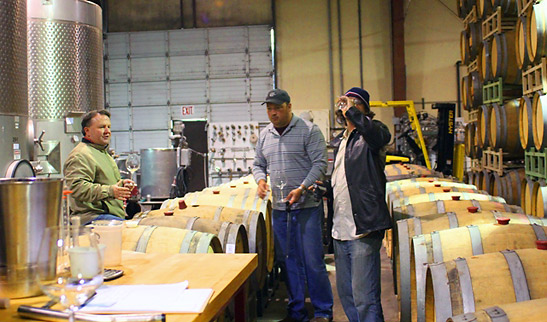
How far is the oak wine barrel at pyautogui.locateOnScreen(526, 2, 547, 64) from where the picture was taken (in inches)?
226

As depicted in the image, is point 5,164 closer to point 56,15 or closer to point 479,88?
point 56,15

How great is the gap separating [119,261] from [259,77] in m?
14.6

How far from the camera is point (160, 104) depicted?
16.7 m

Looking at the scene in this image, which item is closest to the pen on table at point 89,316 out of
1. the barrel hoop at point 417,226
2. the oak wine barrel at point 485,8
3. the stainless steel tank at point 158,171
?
the barrel hoop at point 417,226

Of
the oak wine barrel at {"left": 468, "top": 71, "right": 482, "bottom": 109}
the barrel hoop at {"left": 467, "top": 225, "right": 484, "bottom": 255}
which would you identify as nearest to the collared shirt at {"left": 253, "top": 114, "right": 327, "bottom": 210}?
the barrel hoop at {"left": 467, "top": 225, "right": 484, "bottom": 255}

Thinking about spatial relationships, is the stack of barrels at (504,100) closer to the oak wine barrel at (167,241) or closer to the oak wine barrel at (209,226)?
the oak wine barrel at (209,226)

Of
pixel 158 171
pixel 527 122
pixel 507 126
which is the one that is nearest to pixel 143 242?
pixel 527 122

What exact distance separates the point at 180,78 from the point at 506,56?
1092cm

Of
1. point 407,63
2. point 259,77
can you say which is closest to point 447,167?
point 407,63

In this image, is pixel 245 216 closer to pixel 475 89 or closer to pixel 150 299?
pixel 150 299

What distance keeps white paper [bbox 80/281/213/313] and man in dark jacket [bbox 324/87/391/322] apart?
6.73 ft

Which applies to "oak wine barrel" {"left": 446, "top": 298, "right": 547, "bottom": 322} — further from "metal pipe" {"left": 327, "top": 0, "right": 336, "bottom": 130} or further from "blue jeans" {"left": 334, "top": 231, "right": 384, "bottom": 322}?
"metal pipe" {"left": 327, "top": 0, "right": 336, "bottom": 130}

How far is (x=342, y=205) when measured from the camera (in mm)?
3826

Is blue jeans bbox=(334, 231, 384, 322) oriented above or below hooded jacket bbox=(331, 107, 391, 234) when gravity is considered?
below
